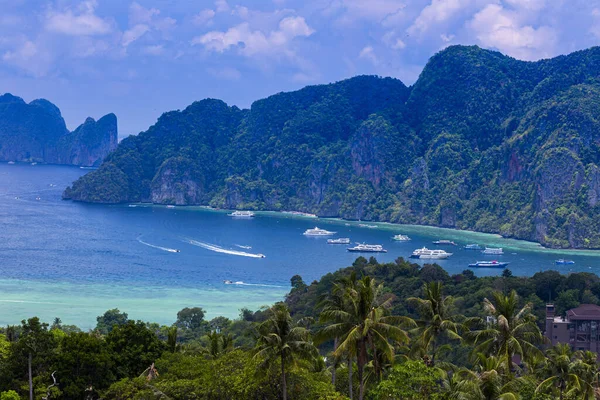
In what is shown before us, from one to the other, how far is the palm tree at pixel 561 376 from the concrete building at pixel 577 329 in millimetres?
30805

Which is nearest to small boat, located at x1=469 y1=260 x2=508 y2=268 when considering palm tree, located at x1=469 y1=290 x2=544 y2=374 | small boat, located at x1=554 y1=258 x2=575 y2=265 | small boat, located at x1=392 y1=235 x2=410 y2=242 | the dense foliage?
small boat, located at x1=554 y1=258 x2=575 y2=265

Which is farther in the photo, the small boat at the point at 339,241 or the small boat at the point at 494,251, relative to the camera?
the small boat at the point at 339,241

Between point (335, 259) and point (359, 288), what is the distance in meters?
115

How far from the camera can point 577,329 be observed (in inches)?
2416

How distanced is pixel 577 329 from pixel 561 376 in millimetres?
32737

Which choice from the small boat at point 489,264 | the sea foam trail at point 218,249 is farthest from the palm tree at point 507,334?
the sea foam trail at point 218,249

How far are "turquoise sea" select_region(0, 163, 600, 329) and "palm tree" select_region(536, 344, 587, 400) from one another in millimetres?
62768

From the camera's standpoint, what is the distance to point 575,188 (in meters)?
197

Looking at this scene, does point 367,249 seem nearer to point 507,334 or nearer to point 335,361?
point 507,334

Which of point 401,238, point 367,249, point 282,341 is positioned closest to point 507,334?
point 282,341

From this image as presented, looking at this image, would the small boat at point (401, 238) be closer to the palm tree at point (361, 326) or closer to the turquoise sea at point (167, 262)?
the turquoise sea at point (167, 262)

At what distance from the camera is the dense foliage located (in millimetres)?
27906

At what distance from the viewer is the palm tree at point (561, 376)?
30.2 m

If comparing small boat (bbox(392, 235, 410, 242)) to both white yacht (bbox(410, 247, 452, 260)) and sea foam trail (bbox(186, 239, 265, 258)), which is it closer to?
white yacht (bbox(410, 247, 452, 260))
